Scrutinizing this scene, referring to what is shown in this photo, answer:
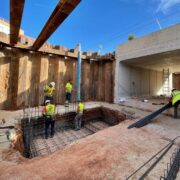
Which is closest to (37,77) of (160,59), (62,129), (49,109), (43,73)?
(43,73)

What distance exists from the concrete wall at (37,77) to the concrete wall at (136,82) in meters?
0.71

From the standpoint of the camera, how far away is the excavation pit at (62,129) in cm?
499

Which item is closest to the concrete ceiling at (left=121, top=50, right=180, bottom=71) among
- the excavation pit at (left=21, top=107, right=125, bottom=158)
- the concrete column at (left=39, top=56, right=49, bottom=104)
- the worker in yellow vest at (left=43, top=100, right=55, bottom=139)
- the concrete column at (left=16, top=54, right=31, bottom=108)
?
the excavation pit at (left=21, top=107, right=125, bottom=158)

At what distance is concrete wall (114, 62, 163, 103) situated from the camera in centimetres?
913

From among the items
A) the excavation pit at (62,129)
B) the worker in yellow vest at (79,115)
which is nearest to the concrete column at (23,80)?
the excavation pit at (62,129)

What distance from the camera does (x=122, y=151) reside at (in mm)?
3021

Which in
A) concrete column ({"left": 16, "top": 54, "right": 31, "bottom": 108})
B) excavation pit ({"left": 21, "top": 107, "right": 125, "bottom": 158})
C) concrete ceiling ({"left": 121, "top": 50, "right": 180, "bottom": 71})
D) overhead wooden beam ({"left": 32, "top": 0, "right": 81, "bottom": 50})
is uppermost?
concrete ceiling ({"left": 121, "top": 50, "right": 180, "bottom": 71})

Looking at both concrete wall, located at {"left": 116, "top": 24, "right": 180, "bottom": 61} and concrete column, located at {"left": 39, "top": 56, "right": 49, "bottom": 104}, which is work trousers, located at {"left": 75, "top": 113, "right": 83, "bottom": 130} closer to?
concrete column, located at {"left": 39, "top": 56, "right": 49, "bottom": 104}

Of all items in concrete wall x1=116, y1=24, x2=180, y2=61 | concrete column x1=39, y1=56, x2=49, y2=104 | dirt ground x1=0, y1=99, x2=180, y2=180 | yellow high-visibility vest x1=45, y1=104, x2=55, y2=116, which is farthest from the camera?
concrete column x1=39, y1=56, x2=49, y2=104

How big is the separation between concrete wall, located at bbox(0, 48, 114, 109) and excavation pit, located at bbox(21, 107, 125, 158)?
1.85 metres

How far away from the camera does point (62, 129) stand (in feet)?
22.7

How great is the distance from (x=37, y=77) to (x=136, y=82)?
7674mm

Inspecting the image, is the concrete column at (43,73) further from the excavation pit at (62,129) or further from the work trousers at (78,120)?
the work trousers at (78,120)

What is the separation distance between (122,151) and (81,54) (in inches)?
314
